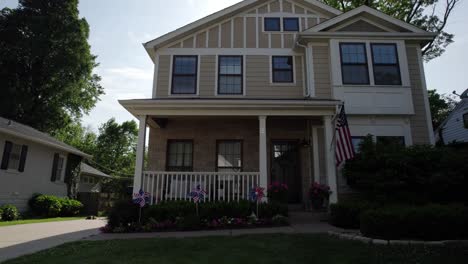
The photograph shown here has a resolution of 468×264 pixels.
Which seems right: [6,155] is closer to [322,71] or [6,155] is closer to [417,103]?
[322,71]

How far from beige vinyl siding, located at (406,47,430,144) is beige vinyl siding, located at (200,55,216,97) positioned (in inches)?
274

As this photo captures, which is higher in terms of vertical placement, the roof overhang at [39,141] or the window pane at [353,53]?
the window pane at [353,53]

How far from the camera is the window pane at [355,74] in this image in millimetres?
9703

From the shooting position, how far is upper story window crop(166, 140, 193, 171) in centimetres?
1044

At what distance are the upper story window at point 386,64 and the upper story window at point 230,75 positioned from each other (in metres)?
4.72

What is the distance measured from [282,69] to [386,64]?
3562 mm

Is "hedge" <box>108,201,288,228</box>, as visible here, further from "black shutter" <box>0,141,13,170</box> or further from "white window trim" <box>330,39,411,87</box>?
"black shutter" <box>0,141,13,170</box>

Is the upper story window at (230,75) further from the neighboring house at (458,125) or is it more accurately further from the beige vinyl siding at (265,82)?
the neighboring house at (458,125)

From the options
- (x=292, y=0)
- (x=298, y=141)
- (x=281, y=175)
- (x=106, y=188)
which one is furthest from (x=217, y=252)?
(x=106, y=188)

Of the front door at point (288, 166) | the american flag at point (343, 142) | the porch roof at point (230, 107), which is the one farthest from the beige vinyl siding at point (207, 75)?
the american flag at point (343, 142)

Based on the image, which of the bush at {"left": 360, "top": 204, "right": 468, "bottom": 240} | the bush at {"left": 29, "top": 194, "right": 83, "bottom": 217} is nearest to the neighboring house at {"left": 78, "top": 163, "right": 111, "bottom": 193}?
the bush at {"left": 29, "top": 194, "right": 83, "bottom": 217}

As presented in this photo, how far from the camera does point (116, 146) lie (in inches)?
1639

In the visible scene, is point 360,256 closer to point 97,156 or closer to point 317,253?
point 317,253

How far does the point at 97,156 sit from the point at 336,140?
38437 millimetres
